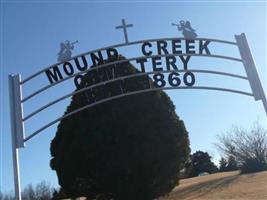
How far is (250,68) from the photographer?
14164 mm

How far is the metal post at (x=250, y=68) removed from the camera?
45.6 ft

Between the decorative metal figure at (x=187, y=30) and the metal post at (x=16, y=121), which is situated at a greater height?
the decorative metal figure at (x=187, y=30)

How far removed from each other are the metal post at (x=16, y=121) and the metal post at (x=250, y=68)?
6105mm

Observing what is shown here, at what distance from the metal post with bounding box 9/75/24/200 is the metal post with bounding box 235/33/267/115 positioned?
611 cm

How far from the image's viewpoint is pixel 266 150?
171ft

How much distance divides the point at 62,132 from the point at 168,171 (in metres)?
4.03

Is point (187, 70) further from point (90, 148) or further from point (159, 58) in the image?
point (90, 148)

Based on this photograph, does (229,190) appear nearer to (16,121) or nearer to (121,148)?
(121,148)

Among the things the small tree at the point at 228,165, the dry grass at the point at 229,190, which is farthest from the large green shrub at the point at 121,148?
the small tree at the point at 228,165

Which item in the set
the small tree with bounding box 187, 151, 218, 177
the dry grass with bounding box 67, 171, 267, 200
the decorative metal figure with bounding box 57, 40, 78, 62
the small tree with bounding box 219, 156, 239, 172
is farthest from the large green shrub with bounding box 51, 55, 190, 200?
the small tree with bounding box 187, 151, 218, 177

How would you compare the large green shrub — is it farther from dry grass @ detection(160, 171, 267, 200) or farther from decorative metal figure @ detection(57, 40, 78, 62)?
dry grass @ detection(160, 171, 267, 200)

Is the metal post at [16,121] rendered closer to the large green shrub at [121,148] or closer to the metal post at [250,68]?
the large green shrub at [121,148]

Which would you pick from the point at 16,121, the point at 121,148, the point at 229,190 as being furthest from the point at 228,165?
the point at 16,121

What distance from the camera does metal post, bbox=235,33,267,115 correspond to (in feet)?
45.6
